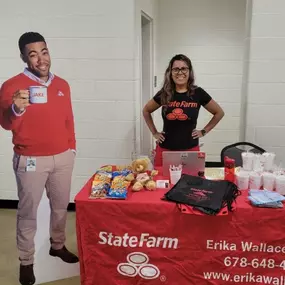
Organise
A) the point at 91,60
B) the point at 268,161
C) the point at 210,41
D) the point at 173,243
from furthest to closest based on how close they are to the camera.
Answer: the point at 210,41 → the point at 91,60 → the point at 268,161 → the point at 173,243

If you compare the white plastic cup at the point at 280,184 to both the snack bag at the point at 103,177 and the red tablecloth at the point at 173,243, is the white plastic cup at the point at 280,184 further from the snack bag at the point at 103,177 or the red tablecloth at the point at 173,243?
the snack bag at the point at 103,177

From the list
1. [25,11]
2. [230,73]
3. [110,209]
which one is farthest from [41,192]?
[230,73]

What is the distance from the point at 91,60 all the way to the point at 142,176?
1394mm

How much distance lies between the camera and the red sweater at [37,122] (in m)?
2.41

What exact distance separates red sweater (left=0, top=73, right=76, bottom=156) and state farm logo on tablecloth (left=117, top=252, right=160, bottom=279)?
94 cm

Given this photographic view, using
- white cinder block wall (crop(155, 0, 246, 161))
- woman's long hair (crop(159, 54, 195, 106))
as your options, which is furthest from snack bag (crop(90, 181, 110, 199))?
white cinder block wall (crop(155, 0, 246, 161))

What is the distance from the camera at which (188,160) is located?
7.14ft

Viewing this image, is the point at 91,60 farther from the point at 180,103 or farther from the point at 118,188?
the point at 118,188

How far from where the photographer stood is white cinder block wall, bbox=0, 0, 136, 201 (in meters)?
2.97

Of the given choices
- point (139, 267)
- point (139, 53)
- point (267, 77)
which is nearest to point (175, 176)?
point (139, 267)

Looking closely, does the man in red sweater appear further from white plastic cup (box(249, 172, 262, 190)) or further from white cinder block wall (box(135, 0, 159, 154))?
white plastic cup (box(249, 172, 262, 190))

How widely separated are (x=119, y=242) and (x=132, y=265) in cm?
15

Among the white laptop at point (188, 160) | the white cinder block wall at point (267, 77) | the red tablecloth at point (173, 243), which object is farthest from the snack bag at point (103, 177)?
the white cinder block wall at point (267, 77)

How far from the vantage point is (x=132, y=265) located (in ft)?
6.41
